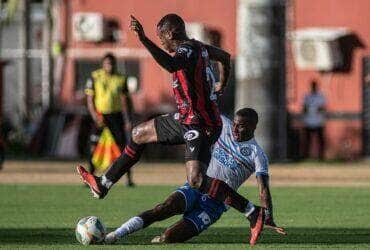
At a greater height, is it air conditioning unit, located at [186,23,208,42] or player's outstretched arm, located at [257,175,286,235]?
air conditioning unit, located at [186,23,208,42]

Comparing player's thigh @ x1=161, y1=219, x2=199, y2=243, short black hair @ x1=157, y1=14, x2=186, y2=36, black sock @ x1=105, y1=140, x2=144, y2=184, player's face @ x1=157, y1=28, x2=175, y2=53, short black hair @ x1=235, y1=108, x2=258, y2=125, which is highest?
short black hair @ x1=157, y1=14, x2=186, y2=36

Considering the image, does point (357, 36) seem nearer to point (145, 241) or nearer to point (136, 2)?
point (136, 2)

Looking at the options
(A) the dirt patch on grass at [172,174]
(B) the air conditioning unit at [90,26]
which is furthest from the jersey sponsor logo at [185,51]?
(B) the air conditioning unit at [90,26]

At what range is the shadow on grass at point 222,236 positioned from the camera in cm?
1437

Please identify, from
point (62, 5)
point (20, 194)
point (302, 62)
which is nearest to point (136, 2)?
point (62, 5)

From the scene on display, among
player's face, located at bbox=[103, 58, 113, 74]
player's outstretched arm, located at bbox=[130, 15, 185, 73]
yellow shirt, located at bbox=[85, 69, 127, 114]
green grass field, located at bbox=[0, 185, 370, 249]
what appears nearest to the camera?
player's outstretched arm, located at bbox=[130, 15, 185, 73]

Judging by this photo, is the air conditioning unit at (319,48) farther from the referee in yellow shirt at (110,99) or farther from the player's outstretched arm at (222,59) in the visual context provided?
the player's outstretched arm at (222,59)

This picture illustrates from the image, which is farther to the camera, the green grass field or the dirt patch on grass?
the dirt patch on grass

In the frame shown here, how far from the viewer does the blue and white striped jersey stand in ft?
45.8

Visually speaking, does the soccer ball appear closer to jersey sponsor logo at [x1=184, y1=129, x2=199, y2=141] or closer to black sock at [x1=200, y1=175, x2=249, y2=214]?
black sock at [x1=200, y1=175, x2=249, y2=214]

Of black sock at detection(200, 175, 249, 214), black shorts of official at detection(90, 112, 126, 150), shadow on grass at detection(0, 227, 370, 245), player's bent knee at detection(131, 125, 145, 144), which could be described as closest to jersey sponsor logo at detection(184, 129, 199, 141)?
player's bent knee at detection(131, 125, 145, 144)

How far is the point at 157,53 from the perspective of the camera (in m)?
13.1

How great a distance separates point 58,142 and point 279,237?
20300mm

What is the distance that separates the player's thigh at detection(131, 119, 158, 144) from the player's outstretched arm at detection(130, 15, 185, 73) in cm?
78
